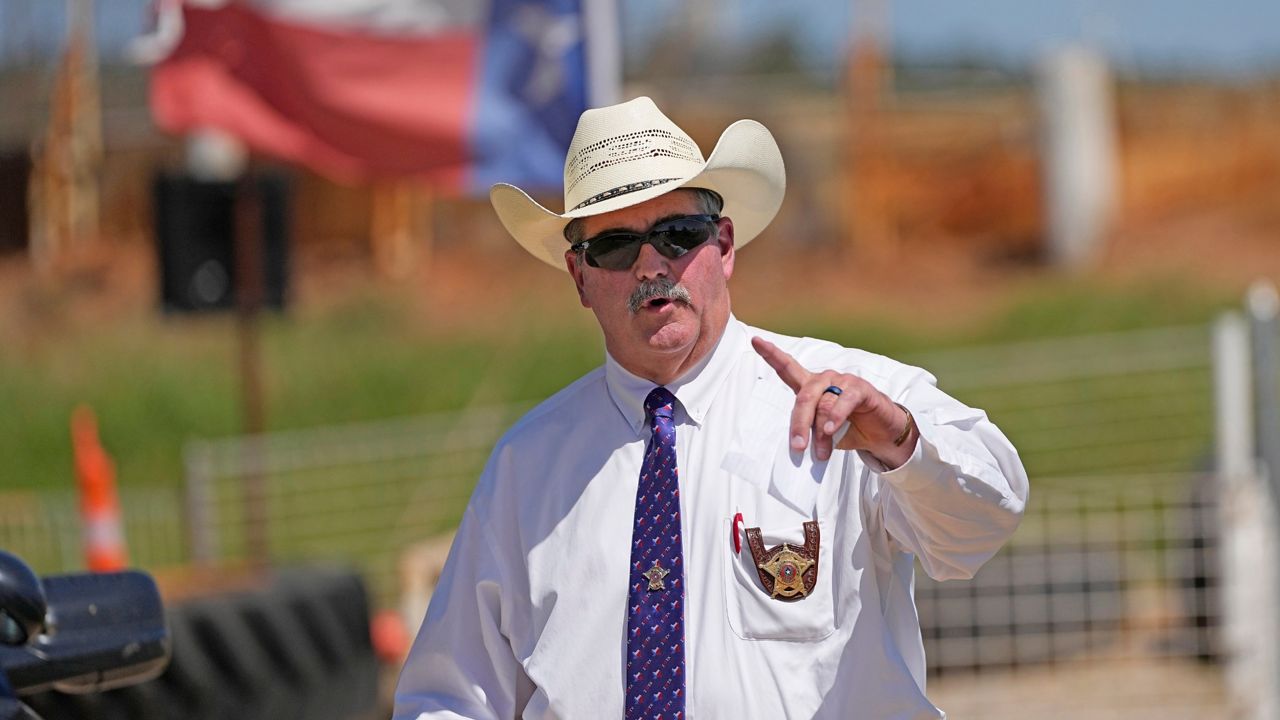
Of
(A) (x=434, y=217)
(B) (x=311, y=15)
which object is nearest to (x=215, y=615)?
(B) (x=311, y=15)

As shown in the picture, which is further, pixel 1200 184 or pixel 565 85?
pixel 1200 184

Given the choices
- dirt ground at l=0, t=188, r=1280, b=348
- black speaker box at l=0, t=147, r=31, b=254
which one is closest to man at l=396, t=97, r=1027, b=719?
dirt ground at l=0, t=188, r=1280, b=348

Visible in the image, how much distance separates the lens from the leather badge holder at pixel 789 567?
2.95m

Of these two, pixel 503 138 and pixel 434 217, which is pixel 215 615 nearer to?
pixel 503 138

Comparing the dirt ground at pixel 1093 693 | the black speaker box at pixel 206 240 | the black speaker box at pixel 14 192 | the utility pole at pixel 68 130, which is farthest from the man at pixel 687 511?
the black speaker box at pixel 14 192

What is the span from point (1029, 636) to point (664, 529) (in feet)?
21.3

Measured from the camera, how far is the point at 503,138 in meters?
8.80

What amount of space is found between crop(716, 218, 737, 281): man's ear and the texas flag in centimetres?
547

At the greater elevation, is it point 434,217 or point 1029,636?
point 434,217

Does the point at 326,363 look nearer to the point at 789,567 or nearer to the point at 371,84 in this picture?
the point at 371,84

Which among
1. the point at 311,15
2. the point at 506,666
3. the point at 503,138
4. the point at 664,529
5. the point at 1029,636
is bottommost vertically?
the point at 1029,636

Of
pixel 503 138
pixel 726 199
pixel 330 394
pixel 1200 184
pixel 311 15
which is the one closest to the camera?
pixel 726 199

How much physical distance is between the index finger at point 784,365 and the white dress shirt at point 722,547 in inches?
6.2

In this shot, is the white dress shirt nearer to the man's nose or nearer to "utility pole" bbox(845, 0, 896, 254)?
the man's nose
